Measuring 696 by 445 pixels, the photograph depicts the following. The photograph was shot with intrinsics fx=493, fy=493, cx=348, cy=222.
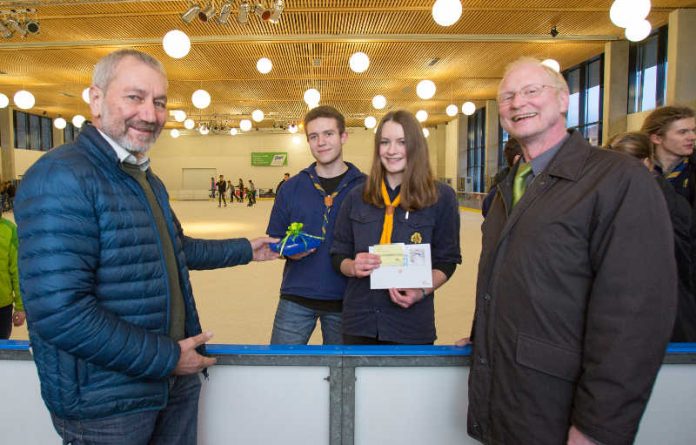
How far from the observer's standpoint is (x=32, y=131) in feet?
77.4

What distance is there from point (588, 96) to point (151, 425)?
14.5 metres

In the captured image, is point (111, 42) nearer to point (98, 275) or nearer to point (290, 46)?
point (290, 46)

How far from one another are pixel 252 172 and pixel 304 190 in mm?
28896

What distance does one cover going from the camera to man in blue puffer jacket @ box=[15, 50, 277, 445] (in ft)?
3.60

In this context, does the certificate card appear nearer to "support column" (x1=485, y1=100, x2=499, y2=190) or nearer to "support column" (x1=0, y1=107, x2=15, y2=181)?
"support column" (x1=485, y1=100, x2=499, y2=190)

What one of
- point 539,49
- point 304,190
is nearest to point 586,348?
point 304,190

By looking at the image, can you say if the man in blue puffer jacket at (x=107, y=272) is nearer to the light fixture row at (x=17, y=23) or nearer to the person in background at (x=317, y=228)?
the person in background at (x=317, y=228)

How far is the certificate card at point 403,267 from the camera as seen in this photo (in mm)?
1820

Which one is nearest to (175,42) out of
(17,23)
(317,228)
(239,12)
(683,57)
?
(239,12)

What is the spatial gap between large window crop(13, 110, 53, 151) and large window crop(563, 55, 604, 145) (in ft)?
74.5

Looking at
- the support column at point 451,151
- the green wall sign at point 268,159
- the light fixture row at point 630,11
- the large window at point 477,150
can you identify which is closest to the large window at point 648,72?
the light fixture row at point 630,11

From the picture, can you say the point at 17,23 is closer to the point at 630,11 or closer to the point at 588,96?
the point at 630,11

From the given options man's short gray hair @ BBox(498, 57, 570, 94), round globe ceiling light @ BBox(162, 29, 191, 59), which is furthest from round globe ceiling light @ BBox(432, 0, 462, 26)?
man's short gray hair @ BBox(498, 57, 570, 94)

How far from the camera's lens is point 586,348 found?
44.2 inches
